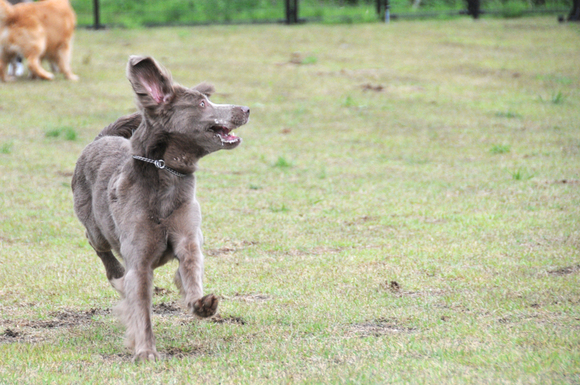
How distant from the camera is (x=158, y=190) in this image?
4.80 m

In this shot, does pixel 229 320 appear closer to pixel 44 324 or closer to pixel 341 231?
pixel 44 324

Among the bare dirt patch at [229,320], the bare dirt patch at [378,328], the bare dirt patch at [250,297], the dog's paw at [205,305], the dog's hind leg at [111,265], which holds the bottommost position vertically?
the bare dirt patch at [250,297]

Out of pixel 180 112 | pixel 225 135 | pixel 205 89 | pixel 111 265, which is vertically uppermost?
pixel 205 89

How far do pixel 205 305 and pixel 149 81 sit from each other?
5.08 feet

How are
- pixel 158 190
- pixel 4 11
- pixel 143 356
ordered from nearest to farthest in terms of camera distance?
pixel 143 356 < pixel 158 190 < pixel 4 11

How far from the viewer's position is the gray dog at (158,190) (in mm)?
4664

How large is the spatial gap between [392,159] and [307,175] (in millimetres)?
1627

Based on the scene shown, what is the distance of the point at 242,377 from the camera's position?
4305mm

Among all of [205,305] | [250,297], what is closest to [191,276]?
[205,305]

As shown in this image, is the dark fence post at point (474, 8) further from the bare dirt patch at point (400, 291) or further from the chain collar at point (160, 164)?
the chain collar at point (160, 164)

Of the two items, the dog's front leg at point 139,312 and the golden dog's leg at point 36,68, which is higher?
the golden dog's leg at point 36,68

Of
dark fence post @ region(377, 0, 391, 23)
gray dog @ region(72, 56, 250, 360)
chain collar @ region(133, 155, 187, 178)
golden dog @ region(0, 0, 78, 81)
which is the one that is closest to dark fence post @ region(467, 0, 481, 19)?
dark fence post @ region(377, 0, 391, 23)

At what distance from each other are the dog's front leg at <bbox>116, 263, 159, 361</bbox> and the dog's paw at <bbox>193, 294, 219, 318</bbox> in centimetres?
45

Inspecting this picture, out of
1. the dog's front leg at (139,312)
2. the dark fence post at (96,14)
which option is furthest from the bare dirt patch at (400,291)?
the dark fence post at (96,14)
